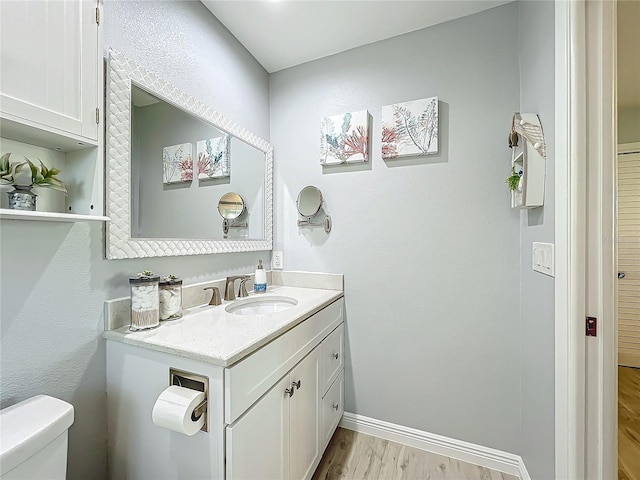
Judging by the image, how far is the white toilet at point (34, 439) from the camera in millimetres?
622

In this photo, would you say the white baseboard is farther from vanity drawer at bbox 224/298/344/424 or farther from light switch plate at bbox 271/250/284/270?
light switch plate at bbox 271/250/284/270

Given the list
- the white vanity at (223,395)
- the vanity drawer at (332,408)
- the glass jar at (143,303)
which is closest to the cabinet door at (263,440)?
the white vanity at (223,395)

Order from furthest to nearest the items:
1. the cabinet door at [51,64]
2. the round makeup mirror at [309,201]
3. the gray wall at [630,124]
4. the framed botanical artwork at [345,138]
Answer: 1. the gray wall at [630,124]
2. the round makeup mirror at [309,201]
3. the framed botanical artwork at [345,138]
4. the cabinet door at [51,64]

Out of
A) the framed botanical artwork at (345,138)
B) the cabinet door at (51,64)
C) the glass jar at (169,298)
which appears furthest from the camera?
the framed botanical artwork at (345,138)

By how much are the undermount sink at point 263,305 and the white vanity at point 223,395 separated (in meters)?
0.23

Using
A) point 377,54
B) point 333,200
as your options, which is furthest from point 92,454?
point 377,54

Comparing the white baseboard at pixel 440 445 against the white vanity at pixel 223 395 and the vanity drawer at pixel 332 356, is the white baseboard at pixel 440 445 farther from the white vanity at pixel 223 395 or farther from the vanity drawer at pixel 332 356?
the white vanity at pixel 223 395

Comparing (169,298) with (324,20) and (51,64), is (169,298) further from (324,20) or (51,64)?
(324,20)

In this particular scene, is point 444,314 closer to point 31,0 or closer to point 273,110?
point 273,110

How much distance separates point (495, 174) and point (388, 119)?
686 millimetres

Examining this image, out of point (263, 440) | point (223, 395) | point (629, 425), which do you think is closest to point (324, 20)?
point (223, 395)

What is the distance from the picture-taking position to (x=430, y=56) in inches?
62.9

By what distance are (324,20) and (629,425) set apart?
129 inches

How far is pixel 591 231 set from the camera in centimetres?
86
